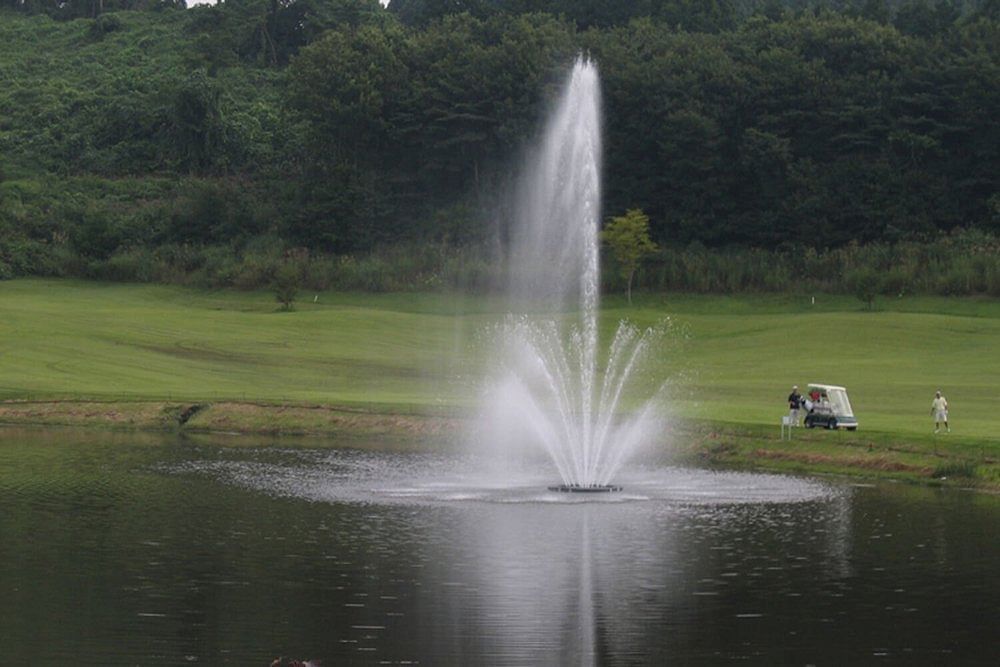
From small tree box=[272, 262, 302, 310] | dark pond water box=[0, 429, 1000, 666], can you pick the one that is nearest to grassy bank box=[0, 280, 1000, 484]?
small tree box=[272, 262, 302, 310]

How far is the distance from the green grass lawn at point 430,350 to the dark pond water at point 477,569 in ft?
40.9

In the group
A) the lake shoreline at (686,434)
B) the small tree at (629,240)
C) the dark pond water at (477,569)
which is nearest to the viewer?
the dark pond water at (477,569)

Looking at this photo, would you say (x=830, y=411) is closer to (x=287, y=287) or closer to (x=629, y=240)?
(x=287, y=287)

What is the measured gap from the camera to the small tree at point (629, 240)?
10294 cm

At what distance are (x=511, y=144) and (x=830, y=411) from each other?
67951 mm

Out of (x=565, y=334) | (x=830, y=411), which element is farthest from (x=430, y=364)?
(x=830, y=411)

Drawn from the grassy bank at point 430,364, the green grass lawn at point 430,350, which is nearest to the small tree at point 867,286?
the green grass lawn at point 430,350

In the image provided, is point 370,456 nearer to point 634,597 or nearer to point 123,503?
point 123,503

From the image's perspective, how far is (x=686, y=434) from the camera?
56.5 meters

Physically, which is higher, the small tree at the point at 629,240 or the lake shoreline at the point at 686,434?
the small tree at the point at 629,240

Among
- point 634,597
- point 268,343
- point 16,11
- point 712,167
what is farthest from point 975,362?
point 16,11

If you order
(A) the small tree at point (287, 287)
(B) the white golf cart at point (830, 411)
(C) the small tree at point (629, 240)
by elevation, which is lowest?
(B) the white golf cart at point (830, 411)

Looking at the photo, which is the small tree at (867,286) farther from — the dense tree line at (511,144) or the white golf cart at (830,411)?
the white golf cart at (830,411)

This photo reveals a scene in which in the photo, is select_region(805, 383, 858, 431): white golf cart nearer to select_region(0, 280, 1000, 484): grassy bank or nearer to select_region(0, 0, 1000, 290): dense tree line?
select_region(0, 280, 1000, 484): grassy bank
